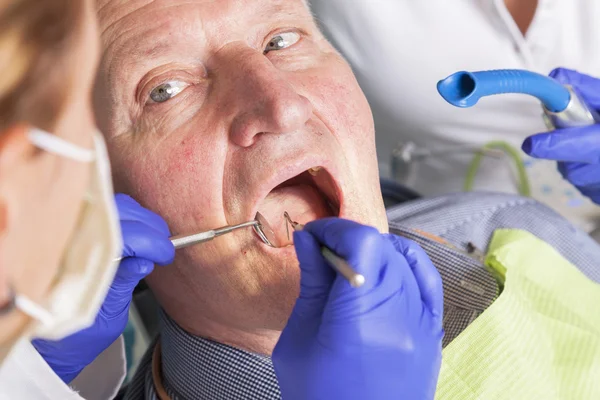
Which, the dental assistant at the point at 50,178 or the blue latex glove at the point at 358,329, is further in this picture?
the blue latex glove at the point at 358,329

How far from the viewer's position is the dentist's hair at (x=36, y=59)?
49 centimetres

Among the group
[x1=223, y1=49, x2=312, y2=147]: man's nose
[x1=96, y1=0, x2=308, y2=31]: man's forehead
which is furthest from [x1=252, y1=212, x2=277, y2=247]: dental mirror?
[x1=96, y1=0, x2=308, y2=31]: man's forehead

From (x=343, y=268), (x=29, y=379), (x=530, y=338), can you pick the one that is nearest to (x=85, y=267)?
(x=343, y=268)

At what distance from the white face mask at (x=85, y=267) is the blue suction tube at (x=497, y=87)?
67 centimetres

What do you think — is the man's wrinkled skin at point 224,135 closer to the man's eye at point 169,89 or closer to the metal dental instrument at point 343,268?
the man's eye at point 169,89

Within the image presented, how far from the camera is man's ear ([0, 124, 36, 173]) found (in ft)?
1.49

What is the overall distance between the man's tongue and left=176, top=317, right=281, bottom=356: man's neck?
7.9 inches

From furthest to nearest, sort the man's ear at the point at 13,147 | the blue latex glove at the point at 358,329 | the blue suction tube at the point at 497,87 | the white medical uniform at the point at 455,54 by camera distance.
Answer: the white medical uniform at the point at 455,54 → the blue suction tube at the point at 497,87 → the blue latex glove at the point at 358,329 → the man's ear at the point at 13,147

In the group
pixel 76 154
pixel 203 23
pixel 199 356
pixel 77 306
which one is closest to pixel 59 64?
pixel 76 154

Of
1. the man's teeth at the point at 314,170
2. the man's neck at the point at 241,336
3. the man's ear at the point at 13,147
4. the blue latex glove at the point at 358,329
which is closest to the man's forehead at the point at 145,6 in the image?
the man's teeth at the point at 314,170

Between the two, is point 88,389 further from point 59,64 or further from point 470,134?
point 470,134

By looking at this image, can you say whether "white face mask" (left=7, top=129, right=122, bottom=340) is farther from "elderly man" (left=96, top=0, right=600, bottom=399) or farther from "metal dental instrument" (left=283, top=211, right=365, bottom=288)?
"elderly man" (left=96, top=0, right=600, bottom=399)

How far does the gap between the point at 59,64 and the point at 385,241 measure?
531mm

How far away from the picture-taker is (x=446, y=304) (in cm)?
129
